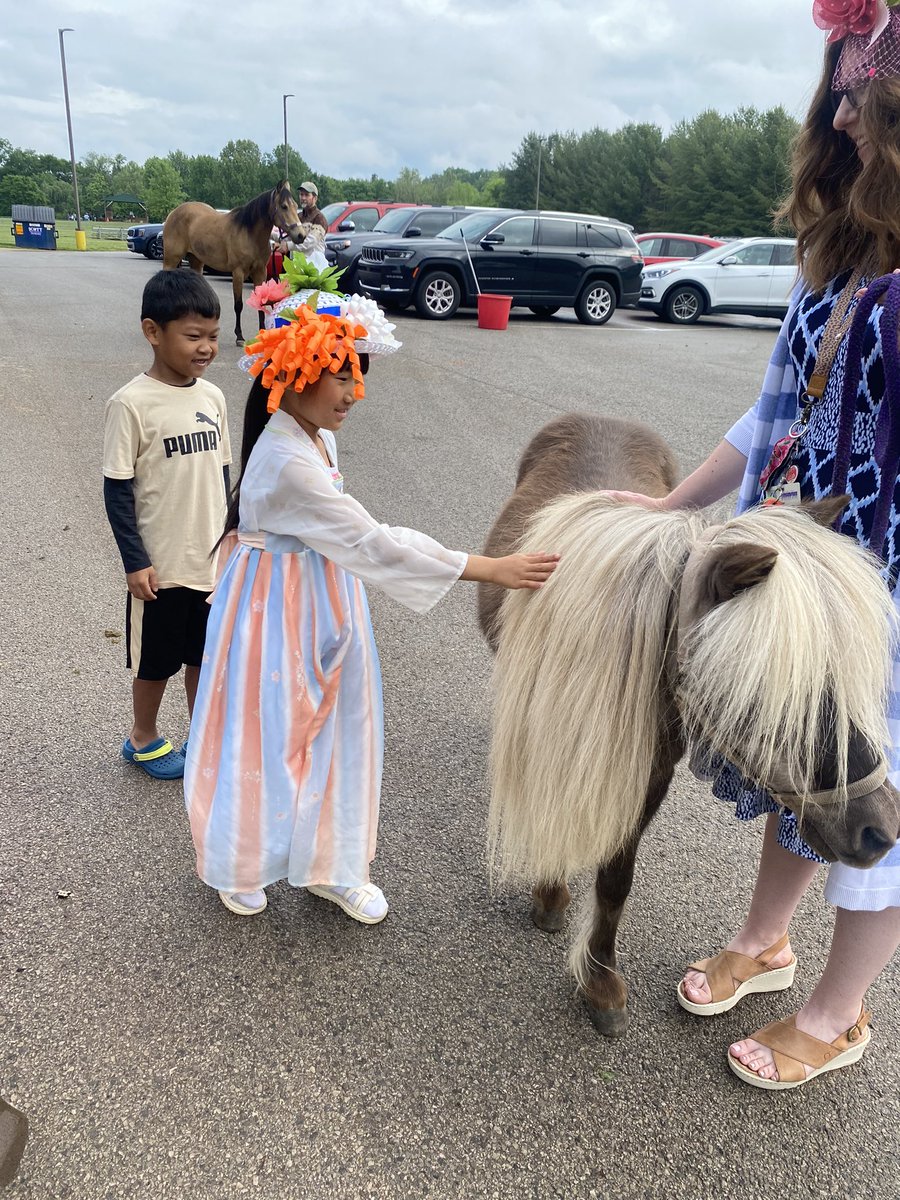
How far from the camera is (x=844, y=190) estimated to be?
1.70 m

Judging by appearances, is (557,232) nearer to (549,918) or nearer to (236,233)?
(236,233)

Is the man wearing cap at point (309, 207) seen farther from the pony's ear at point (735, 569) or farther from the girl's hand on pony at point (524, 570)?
the pony's ear at point (735, 569)

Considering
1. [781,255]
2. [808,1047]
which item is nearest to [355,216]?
[781,255]

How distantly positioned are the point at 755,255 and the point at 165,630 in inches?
632

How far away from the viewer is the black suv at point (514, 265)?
13516mm

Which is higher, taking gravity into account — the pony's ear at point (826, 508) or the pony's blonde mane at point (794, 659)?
the pony's ear at point (826, 508)

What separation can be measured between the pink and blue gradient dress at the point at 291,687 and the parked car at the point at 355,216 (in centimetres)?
1666

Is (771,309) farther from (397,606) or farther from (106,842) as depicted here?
(106,842)

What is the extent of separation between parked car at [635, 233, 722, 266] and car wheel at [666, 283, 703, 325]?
202 centimetres

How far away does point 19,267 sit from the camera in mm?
21438

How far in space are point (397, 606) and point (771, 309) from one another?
14.4 meters

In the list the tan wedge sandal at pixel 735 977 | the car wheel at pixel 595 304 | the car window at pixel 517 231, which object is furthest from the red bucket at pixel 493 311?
the tan wedge sandal at pixel 735 977

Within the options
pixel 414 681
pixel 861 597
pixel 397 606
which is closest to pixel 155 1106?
pixel 861 597

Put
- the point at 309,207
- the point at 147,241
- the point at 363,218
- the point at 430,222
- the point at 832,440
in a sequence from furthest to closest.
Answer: the point at 147,241, the point at 363,218, the point at 430,222, the point at 309,207, the point at 832,440
